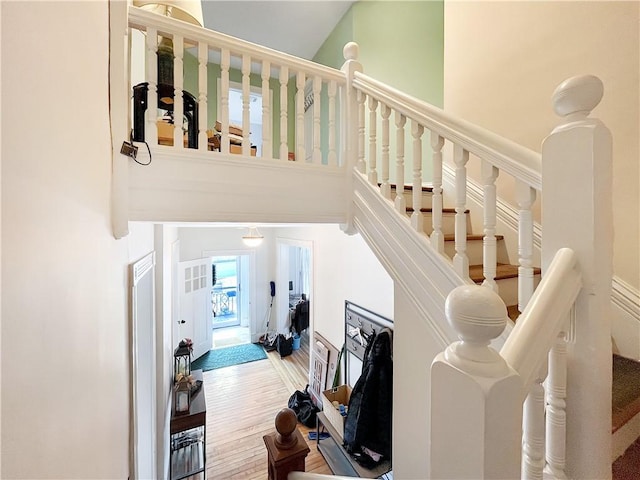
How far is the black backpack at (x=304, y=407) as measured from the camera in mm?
3687

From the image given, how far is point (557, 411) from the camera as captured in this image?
63cm

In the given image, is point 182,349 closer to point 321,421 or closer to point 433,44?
point 321,421

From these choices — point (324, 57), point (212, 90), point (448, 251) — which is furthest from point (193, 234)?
point (448, 251)

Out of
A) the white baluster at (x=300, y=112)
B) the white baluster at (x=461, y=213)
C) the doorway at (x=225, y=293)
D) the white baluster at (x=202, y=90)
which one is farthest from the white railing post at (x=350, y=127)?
the doorway at (x=225, y=293)

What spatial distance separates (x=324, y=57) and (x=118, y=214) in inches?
151

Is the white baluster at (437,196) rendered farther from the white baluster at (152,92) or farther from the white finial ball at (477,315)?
the white baluster at (152,92)

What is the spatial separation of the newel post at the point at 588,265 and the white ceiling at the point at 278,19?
3531 mm

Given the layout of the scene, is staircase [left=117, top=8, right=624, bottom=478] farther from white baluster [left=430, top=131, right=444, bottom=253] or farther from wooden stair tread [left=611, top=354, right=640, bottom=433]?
wooden stair tread [left=611, top=354, right=640, bottom=433]

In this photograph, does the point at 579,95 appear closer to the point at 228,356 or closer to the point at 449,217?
the point at 449,217

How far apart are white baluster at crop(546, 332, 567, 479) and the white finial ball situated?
13.8 inches

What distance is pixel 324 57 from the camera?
3.97 meters

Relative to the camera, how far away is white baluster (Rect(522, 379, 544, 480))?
581 millimetres

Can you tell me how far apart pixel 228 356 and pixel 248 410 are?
1.72m

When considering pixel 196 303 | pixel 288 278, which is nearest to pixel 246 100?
pixel 196 303
